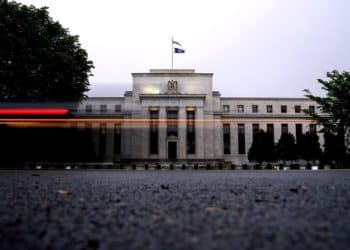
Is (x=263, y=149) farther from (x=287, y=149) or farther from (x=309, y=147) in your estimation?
(x=309, y=147)

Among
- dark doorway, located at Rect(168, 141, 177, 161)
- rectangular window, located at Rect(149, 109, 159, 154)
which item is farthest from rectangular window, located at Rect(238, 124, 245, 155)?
rectangular window, located at Rect(149, 109, 159, 154)

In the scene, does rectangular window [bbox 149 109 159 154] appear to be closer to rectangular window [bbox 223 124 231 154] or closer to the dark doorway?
the dark doorway

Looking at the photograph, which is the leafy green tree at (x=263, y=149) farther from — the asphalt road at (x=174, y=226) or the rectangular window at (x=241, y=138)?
the asphalt road at (x=174, y=226)

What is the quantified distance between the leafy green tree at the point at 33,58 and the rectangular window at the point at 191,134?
3106 cm

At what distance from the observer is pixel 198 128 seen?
57969mm

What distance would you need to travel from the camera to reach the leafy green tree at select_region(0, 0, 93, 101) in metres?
26.6

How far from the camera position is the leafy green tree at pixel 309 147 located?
1590 inches

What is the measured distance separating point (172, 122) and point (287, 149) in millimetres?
21711

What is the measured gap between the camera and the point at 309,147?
4088 cm

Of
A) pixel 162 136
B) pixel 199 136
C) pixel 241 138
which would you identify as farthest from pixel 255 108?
pixel 162 136

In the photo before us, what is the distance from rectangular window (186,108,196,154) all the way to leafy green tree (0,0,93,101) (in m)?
31.1

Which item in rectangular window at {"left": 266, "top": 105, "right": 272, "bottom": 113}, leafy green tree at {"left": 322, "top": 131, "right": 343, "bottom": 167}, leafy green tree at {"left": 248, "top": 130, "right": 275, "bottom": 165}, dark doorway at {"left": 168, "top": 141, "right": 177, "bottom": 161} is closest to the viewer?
leafy green tree at {"left": 322, "top": 131, "right": 343, "bottom": 167}

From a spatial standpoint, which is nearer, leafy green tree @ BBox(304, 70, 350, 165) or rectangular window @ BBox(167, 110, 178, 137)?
leafy green tree @ BBox(304, 70, 350, 165)

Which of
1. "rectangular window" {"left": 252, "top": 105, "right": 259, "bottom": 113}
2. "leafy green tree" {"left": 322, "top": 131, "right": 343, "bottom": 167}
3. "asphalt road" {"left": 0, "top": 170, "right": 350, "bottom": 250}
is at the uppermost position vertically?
"rectangular window" {"left": 252, "top": 105, "right": 259, "bottom": 113}
